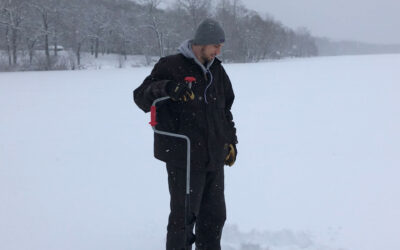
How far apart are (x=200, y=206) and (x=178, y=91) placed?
921mm

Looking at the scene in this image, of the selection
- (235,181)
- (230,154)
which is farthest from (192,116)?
(235,181)

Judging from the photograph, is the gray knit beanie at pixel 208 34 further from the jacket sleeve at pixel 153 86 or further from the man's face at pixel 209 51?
the jacket sleeve at pixel 153 86

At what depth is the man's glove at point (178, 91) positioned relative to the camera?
223cm

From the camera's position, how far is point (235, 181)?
477cm

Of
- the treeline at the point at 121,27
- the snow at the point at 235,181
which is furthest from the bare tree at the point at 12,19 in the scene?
the snow at the point at 235,181

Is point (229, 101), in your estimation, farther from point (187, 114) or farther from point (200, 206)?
point (200, 206)

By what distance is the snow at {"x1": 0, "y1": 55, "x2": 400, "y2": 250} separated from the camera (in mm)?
3416

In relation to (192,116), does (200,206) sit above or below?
below

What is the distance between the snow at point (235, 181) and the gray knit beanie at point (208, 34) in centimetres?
182

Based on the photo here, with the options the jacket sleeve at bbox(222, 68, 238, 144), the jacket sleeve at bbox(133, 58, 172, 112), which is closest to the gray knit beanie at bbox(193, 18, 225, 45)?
the jacket sleeve at bbox(133, 58, 172, 112)

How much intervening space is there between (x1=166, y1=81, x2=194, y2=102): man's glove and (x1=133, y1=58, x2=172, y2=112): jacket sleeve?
0.15 feet

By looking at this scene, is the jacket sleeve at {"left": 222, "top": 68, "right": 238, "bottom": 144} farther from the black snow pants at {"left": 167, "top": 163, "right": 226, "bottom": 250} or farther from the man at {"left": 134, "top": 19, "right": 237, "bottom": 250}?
the black snow pants at {"left": 167, "top": 163, "right": 226, "bottom": 250}

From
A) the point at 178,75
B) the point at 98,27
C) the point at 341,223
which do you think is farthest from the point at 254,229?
the point at 98,27

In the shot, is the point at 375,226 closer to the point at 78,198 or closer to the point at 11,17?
the point at 78,198
